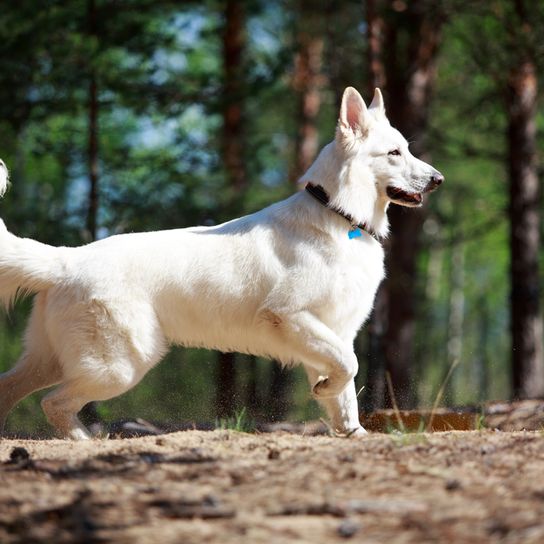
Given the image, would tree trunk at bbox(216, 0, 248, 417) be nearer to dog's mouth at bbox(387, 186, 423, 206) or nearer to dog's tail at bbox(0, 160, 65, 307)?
dog's mouth at bbox(387, 186, 423, 206)

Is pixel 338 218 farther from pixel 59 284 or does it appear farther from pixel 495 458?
pixel 495 458

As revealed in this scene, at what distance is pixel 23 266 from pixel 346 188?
236 centimetres

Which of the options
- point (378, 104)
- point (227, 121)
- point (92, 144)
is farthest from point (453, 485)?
point (227, 121)

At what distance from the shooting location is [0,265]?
6.17 meters

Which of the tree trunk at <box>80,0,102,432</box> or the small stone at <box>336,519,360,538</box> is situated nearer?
the small stone at <box>336,519,360,538</box>

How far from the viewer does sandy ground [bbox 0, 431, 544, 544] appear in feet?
10.6

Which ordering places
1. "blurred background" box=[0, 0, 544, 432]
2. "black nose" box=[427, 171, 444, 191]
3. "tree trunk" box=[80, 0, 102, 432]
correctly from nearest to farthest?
"black nose" box=[427, 171, 444, 191], "tree trunk" box=[80, 0, 102, 432], "blurred background" box=[0, 0, 544, 432]

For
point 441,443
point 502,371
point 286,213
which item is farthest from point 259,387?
point 502,371

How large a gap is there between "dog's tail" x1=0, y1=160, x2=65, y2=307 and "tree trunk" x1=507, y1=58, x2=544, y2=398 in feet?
31.0

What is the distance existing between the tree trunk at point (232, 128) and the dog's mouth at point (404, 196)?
7.53 meters

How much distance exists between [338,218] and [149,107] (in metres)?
8.09

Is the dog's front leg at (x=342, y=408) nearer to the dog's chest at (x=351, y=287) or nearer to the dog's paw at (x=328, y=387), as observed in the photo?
the dog's paw at (x=328, y=387)

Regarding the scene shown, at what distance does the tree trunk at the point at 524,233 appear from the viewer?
14.0m

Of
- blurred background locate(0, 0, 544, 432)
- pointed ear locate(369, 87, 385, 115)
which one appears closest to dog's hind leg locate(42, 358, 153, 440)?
pointed ear locate(369, 87, 385, 115)
